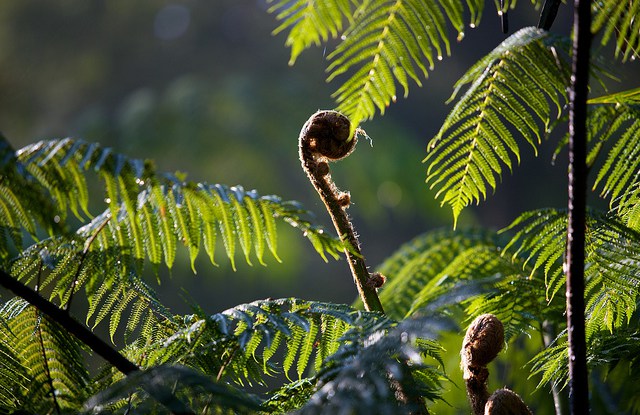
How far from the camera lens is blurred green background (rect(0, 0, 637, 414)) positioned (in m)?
4.73

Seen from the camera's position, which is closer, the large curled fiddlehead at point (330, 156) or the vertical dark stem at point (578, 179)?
the vertical dark stem at point (578, 179)

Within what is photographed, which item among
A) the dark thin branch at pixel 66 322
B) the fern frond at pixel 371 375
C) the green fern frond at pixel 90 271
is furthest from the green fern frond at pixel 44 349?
the fern frond at pixel 371 375

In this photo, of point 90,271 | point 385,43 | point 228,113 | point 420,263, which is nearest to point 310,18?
point 385,43

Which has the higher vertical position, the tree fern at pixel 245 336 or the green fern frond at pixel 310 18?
the green fern frond at pixel 310 18

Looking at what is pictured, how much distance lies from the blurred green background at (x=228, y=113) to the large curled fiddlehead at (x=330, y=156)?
351 centimetres

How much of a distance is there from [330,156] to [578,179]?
0.30 m

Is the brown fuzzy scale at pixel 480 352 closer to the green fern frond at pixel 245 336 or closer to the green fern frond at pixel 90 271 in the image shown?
the green fern frond at pixel 245 336

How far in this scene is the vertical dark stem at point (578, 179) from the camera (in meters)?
0.46

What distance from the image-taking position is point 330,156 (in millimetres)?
708

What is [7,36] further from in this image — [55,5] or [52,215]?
[52,215]

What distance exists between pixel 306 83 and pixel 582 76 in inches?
201

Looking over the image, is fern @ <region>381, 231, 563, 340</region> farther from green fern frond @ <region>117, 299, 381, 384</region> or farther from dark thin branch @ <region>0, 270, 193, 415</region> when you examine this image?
dark thin branch @ <region>0, 270, 193, 415</region>

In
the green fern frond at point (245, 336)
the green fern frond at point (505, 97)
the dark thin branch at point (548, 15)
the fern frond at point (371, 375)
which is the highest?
the dark thin branch at point (548, 15)

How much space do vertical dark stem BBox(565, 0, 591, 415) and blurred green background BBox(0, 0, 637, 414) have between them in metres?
3.69
